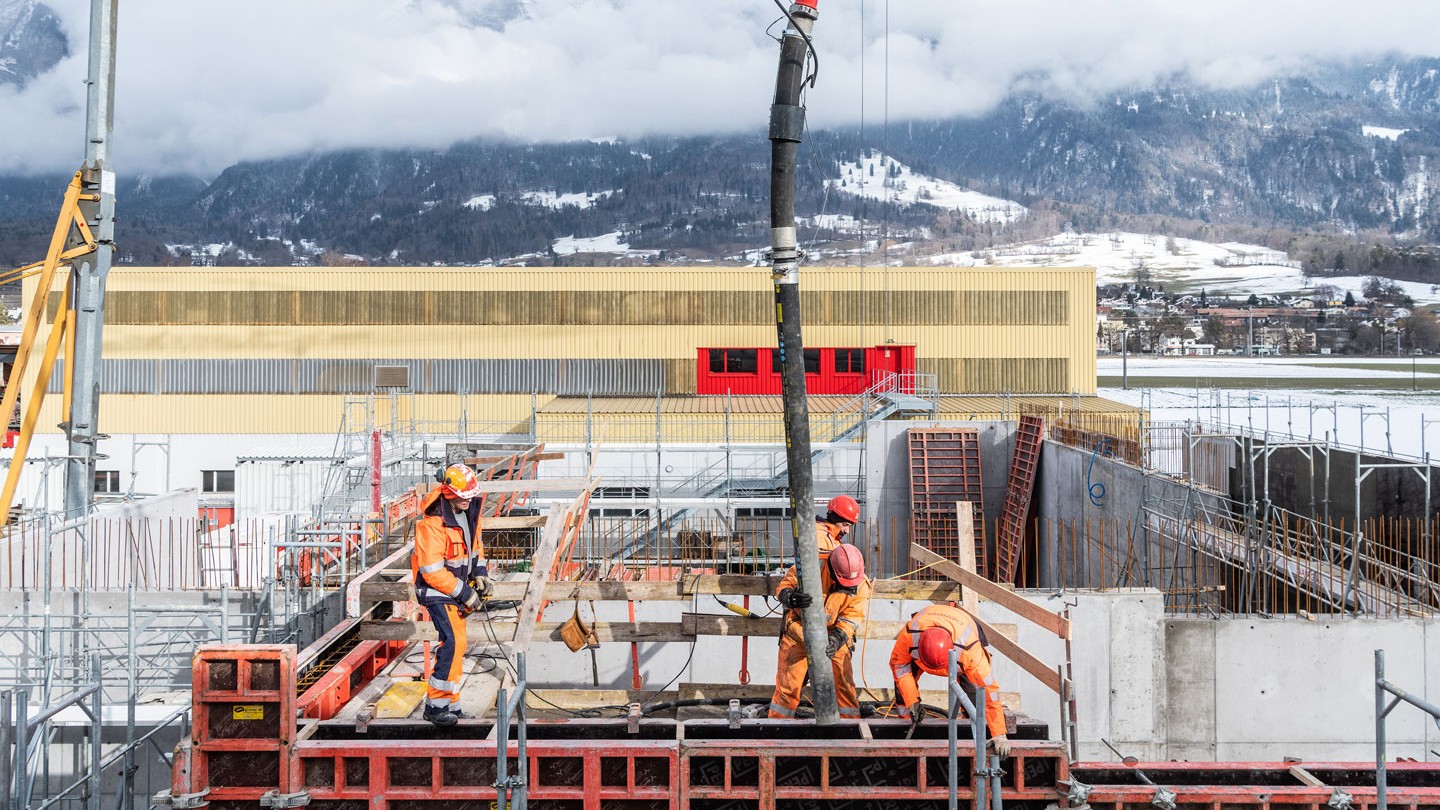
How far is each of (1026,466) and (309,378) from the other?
2202 cm

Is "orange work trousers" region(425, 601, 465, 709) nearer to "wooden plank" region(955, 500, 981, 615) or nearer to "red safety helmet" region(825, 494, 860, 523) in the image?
"red safety helmet" region(825, 494, 860, 523)

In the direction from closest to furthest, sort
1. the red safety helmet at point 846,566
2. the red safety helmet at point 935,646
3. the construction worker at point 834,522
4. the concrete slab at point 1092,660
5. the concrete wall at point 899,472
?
1. the red safety helmet at point 935,646
2. the red safety helmet at point 846,566
3. the construction worker at point 834,522
4. the concrete slab at point 1092,660
5. the concrete wall at point 899,472

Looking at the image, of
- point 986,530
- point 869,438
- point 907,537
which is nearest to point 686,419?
point 869,438

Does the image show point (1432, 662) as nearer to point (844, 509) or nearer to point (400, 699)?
point (844, 509)

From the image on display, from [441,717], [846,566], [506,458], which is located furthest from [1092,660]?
[506,458]

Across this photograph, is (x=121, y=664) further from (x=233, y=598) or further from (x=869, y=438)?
(x=869, y=438)

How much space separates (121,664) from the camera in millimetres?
13922

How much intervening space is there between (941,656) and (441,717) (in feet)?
11.9

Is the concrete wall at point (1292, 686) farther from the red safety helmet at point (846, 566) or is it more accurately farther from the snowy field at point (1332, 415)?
the red safety helmet at point (846, 566)

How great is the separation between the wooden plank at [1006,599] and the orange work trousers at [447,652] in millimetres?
4521

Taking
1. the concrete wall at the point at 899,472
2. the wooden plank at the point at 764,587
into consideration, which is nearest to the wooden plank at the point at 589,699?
the wooden plank at the point at 764,587

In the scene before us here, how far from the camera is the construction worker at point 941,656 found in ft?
23.5

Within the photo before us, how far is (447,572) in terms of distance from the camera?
7.62 m

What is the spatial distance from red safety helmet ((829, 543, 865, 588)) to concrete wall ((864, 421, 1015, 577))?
18223 mm
